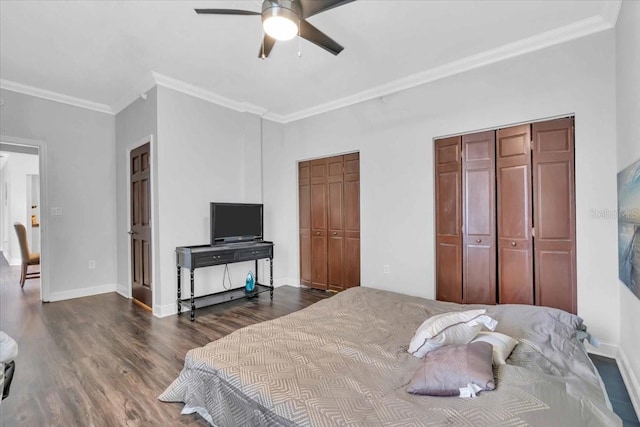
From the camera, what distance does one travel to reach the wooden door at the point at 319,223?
4766mm

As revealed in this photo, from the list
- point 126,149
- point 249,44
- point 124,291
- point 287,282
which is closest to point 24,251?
point 124,291

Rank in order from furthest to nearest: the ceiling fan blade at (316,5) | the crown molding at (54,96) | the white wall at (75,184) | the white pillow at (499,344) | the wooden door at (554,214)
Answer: the white wall at (75,184) → the crown molding at (54,96) → the wooden door at (554,214) → the ceiling fan blade at (316,5) → the white pillow at (499,344)

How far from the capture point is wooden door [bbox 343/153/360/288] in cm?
439

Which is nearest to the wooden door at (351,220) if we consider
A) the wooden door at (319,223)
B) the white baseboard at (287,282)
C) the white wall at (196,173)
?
the wooden door at (319,223)

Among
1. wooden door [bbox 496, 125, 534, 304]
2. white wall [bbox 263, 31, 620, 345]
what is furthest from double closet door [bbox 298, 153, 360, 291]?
wooden door [bbox 496, 125, 534, 304]

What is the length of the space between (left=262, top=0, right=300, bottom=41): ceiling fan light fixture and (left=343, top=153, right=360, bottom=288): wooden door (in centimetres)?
250

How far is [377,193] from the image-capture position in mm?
4051

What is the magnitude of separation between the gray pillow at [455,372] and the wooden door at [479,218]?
207 cm

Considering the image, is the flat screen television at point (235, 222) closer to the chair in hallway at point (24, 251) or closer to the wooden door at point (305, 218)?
the wooden door at point (305, 218)

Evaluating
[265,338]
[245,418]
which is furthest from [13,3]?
[245,418]

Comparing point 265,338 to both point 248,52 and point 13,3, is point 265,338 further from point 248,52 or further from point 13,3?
point 13,3

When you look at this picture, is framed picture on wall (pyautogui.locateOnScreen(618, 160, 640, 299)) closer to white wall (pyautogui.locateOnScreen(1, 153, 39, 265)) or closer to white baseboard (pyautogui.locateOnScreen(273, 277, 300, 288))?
white baseboard (pyautogui.locateOnScreen(273, 277, 300, 288))

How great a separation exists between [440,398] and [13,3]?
12.8 ft

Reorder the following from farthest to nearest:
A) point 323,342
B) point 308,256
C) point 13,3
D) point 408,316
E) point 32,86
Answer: point 308,256 < point 32,86 < point 13,3 < point 408,316 < point 323,342
